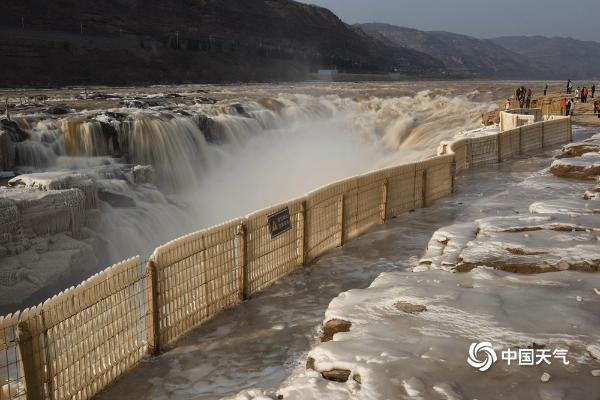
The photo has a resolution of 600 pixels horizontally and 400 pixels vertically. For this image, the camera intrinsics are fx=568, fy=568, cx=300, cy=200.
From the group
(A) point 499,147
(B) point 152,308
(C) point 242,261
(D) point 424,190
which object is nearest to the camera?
(B) point 152,308

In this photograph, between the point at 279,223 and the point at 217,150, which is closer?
the point at 279,223

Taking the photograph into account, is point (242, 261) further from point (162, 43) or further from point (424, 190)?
point (162, 43)

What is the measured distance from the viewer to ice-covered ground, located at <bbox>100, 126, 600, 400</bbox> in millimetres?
4336

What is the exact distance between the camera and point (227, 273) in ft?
23.5

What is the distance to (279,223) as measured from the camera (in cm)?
804

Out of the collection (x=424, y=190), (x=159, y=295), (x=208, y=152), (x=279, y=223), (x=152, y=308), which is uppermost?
(x=279, y=223)

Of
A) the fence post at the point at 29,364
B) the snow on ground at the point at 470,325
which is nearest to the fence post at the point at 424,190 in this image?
the snow on ground at the point at 470,325

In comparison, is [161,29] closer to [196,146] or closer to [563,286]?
[196,146]

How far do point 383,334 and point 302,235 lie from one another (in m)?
3.75

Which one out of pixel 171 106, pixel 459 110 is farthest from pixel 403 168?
pixel 459 110

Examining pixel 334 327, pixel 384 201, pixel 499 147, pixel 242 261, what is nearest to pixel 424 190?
pixel 384 201

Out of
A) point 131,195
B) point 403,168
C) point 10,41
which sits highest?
point 10,41

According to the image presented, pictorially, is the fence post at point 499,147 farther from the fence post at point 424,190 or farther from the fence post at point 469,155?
the fence post at point 424,190

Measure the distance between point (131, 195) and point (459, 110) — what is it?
29159 mm
